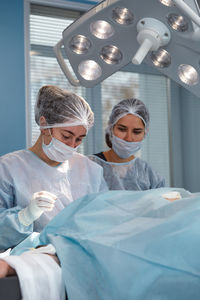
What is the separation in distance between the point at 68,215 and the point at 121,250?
321mm

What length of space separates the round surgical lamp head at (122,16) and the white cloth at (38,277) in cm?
59

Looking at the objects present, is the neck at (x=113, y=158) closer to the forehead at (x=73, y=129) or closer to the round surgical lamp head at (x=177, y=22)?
the forehead at (x=73, y=129)

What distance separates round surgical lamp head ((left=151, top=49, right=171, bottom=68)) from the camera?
1019mm

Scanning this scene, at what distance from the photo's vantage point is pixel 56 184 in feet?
6.09

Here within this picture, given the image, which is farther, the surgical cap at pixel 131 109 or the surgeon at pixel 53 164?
the surgical cap at pixel 131 109

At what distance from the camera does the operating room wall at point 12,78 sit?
→ 297cm

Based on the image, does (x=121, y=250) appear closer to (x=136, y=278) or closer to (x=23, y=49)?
(x=136, y=278)

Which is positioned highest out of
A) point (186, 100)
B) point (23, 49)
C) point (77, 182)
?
point (23, 49)

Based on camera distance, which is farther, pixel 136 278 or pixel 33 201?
pixel 33 201

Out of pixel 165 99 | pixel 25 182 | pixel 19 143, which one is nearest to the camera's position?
pixel 25 182

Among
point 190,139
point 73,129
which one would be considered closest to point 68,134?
point 73,129

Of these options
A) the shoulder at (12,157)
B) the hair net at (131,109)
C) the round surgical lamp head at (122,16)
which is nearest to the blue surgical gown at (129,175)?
the hair net at (131,109)

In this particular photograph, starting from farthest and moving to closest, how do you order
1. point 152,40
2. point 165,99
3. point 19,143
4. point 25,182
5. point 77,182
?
1. point 165,99
2. point 19,143
3. point 77,182
4. point 25,182
5. point 152,40

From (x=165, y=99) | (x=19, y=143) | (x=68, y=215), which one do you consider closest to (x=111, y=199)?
(x=68, y=215)
